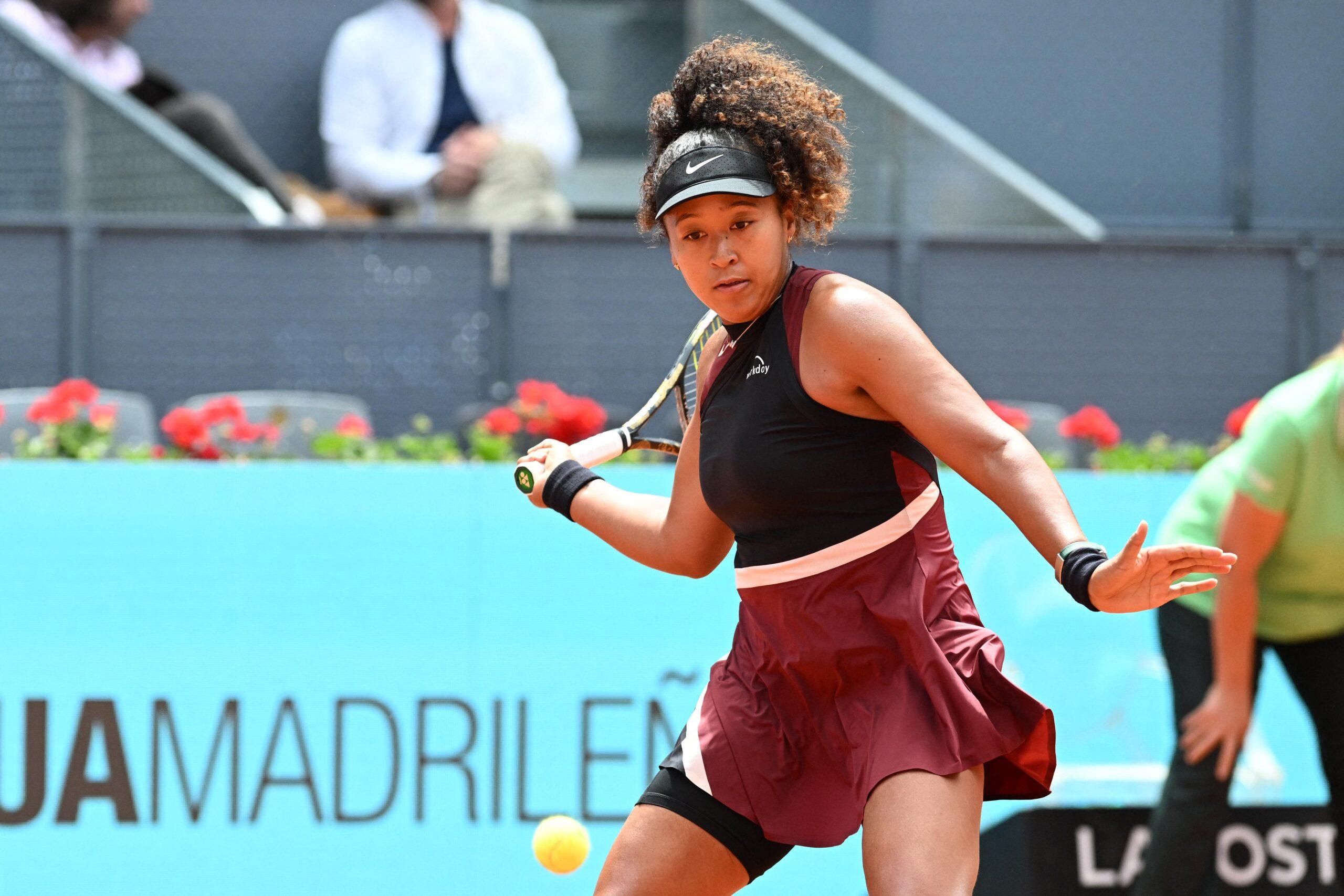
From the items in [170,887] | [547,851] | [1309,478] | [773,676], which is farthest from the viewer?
[170,887]

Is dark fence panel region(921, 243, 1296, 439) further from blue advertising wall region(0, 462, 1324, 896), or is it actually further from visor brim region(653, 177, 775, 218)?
visor brim region(653, 177, 775, 218)

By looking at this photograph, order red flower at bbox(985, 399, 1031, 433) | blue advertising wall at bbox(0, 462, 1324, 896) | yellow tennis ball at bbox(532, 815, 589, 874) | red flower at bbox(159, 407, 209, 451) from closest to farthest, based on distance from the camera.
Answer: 1. yellow tennis ball at bbox(532, 815, 589, 874)
2. blue advertising wall at bbox(0, 462, 1324, 896)
3. red flower at bbox(159, 407, 209, 451)
4. red flower at bbox(985, 399, 1031, 433)

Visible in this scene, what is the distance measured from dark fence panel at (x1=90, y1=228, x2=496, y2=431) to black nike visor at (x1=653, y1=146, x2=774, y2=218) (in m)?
4.33

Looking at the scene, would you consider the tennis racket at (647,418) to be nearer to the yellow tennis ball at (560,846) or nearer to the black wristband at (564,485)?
the black wristband at (564,485)

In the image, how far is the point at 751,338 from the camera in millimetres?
2541

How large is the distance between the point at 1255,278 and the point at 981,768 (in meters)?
5.41

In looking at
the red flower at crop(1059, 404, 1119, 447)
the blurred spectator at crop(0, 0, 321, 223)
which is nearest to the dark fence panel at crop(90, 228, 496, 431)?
the blurred spectator at crop(0, 0, 321, 223)

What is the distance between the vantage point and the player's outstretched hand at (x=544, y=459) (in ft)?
9.53

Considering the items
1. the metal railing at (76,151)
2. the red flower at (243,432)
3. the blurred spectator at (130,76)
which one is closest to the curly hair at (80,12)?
the blurred spectator at (130,76)

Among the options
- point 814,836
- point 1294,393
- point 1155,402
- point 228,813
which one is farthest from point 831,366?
point 1155,402

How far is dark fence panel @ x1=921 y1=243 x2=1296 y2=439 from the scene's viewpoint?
701cm

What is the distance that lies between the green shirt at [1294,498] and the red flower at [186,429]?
9.16 ft

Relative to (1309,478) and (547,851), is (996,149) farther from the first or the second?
(547,851)

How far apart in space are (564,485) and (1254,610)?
1.90 meters
